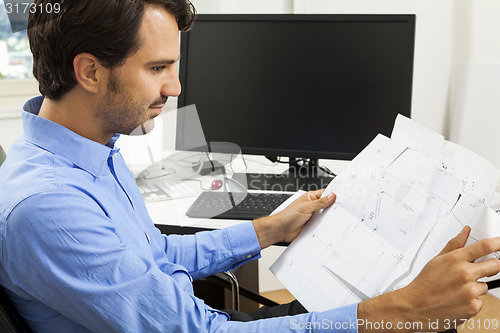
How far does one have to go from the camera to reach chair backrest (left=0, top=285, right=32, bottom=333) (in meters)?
0.83

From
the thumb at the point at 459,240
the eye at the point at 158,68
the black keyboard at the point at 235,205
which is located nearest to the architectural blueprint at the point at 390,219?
the thumb at the point at 459,240

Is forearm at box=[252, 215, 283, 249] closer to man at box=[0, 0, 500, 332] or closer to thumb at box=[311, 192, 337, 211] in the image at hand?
thumb at box=[311, 192, 337, 211]

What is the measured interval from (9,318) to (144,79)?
1.43 ft

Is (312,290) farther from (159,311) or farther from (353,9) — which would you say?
(353,9)

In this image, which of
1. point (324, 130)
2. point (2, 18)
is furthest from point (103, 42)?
point (2, 18)

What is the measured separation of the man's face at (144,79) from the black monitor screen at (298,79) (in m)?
0.67

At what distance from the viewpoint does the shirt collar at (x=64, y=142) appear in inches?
38.6

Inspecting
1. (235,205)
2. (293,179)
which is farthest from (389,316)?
(293,179)

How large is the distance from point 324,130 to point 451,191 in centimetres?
74

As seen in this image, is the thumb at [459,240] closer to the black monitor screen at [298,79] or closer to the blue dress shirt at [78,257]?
the blue dress shirt at [78,257]

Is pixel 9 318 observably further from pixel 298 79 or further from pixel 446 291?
pixel 298 79

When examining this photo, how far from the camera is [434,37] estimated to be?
245cm

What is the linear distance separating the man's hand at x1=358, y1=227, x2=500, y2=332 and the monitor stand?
0.80 meters

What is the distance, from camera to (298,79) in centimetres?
168
